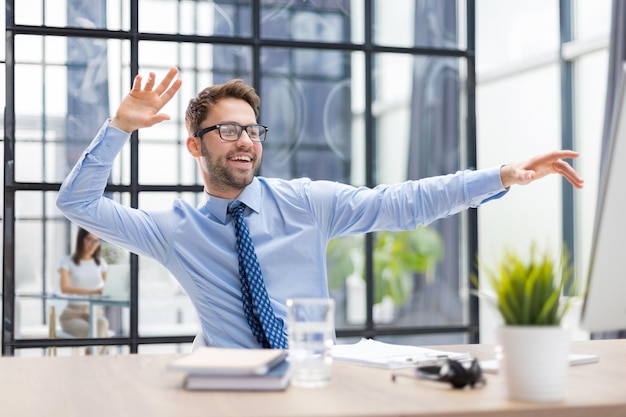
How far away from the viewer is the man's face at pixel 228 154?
2.39 m

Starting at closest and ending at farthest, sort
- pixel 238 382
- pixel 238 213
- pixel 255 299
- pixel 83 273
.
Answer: pixel 238 382
pixel 255 299
pixel 238 213
pixel 83 273

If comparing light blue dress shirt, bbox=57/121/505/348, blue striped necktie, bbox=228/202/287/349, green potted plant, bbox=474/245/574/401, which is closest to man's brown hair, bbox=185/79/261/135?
light blue dress shirt, bbox=57/121/505/348

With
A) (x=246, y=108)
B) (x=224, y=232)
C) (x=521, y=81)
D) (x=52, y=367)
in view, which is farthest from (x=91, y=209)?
(x=521, y=81)

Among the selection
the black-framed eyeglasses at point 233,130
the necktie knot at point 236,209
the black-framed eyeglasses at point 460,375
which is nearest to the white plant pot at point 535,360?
the black-framed eyeglasses at point 460,375

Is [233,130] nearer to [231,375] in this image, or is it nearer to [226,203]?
[226,203]

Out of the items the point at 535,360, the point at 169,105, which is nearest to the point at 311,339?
the point at 535,360

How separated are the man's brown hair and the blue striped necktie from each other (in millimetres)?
390

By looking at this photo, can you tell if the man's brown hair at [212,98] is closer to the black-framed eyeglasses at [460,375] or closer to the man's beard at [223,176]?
the man's beard at [223,176]

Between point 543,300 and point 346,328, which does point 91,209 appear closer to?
point 346,328

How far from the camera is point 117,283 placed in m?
2.91

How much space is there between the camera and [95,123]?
2869mm

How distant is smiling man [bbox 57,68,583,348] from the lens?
224cm

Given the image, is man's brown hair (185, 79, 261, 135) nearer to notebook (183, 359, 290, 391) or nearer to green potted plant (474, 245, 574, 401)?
notebook (183, 359, 290, 391)

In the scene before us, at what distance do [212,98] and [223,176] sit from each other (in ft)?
0.80
